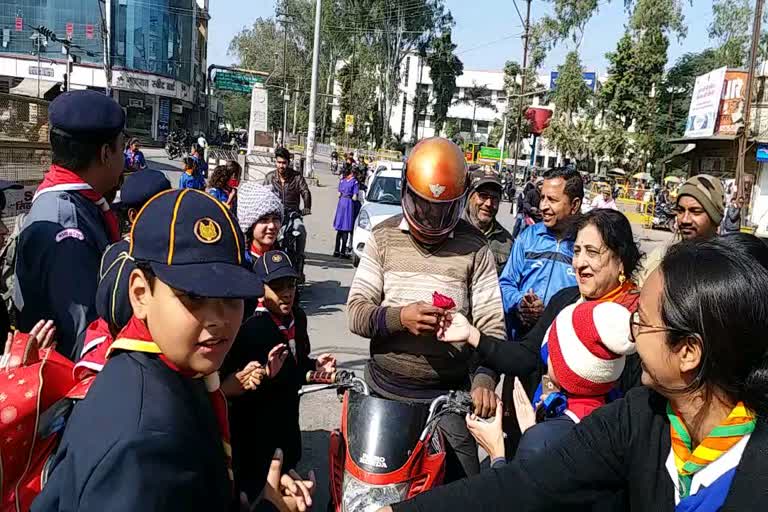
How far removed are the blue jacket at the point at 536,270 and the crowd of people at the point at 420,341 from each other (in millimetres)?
14

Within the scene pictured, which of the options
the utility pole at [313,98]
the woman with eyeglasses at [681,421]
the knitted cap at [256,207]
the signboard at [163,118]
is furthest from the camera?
the signboard at [163,118]

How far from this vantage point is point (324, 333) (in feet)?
24.6

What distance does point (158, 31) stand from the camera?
49219 mm

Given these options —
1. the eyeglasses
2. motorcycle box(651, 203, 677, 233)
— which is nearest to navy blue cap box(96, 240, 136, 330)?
the eyeglasses

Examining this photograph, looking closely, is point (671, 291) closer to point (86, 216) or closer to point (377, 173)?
point (86, 216)

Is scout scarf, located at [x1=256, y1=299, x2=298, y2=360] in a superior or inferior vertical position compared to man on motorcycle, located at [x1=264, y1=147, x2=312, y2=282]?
inferior

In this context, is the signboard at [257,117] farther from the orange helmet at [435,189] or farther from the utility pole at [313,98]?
the orange helmet at [435,189]

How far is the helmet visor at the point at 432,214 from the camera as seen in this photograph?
9.05 feet

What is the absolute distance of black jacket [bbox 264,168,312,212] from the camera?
9172mm

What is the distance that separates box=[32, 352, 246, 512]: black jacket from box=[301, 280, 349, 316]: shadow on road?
6.94 metres

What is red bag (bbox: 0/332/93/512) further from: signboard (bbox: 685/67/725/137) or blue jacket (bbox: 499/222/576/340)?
signboard (bbox: 685/67/725/137)

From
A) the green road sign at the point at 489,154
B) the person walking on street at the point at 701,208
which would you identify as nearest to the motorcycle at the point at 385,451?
the person walking on street at the point at 701,208

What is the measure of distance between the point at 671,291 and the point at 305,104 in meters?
65.2

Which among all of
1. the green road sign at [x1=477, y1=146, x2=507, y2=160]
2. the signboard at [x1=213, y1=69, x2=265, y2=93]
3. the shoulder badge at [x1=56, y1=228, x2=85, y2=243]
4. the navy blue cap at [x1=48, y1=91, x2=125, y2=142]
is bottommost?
the shoulder badge at [x1=56, y1=228, x2=85, y2=243]
